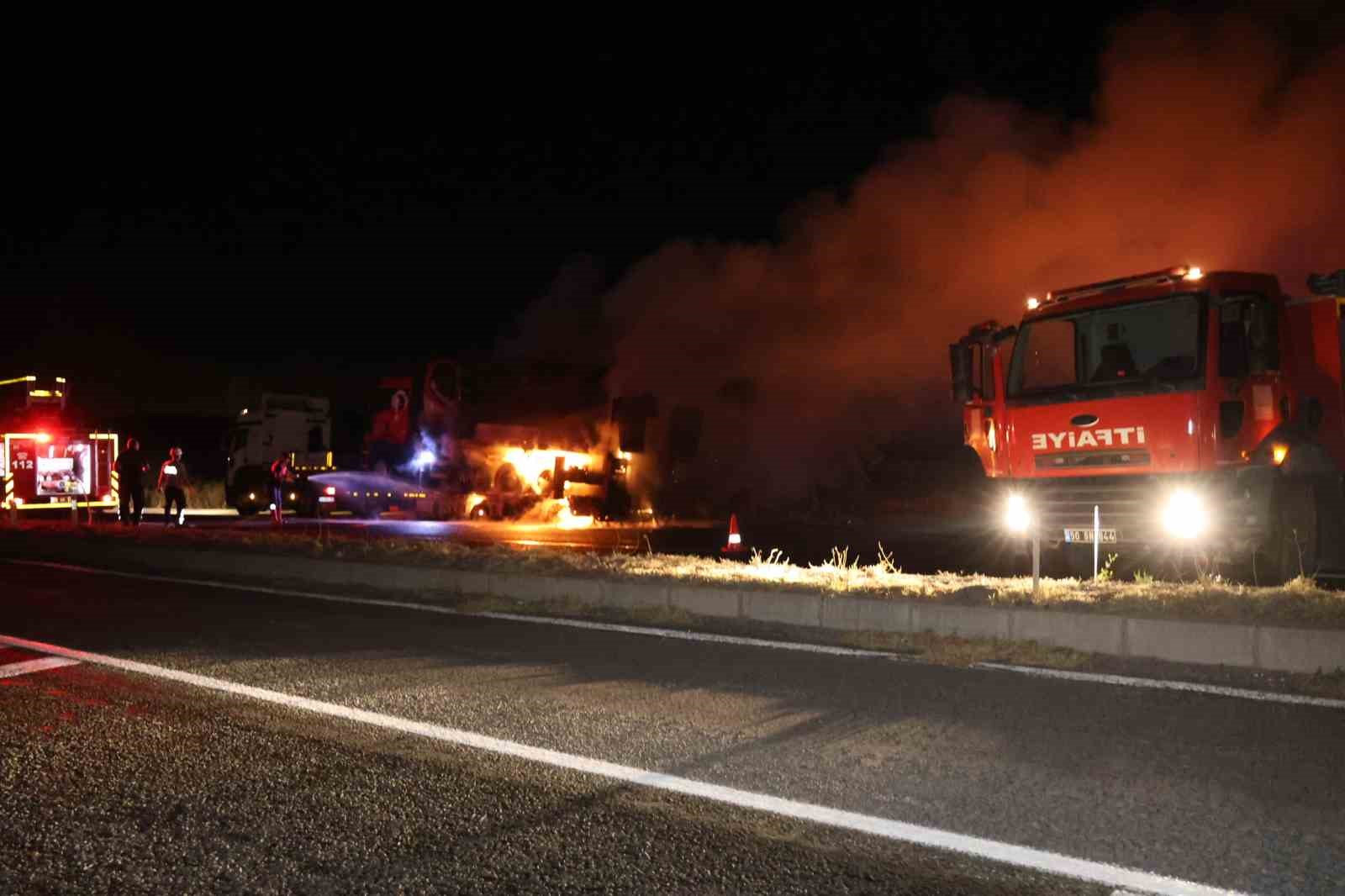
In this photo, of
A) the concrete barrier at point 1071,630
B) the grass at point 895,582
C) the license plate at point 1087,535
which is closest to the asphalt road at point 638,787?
the concrete barrier at point 1071,630

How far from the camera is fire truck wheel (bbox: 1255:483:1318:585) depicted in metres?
9.47

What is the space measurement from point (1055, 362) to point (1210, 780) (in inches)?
267

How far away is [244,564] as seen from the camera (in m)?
13.0

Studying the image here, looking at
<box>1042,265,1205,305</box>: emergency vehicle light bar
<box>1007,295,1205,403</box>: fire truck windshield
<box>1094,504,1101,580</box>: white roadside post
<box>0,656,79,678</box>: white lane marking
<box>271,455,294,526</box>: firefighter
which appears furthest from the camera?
<box>271,455,294,526</box>: firefighter

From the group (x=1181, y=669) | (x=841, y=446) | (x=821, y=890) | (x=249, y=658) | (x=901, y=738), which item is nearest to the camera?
(x=821, y=890)

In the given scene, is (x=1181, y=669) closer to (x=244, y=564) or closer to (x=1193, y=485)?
(x=1193, y=485)

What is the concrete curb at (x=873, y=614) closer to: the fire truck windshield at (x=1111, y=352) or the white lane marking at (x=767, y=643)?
the white lane marking at (x=767, y=643)

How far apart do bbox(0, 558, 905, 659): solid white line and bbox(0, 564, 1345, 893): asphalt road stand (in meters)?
0.25

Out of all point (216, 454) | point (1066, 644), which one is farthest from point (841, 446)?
point (216, 454)

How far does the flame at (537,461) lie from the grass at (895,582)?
7113mm

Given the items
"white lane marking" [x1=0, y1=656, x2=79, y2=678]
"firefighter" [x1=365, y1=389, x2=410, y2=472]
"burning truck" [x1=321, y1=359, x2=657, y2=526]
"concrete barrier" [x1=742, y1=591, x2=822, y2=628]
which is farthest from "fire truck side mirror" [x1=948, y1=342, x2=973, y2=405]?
"firefighter" [x1=365, y1=389, x2=410, y2=472]

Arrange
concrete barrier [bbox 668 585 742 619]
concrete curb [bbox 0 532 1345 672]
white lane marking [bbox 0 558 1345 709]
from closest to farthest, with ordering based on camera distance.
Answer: white lane marking [bbox 0 558 1345 709] < concrete curb [bbox 0 532 1345 672] < concrete barrier [bbox 668 585 742 619]

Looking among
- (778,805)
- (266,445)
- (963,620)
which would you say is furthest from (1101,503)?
(266,445)

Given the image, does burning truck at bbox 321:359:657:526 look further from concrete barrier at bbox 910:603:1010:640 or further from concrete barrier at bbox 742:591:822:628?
concrete barrier at bbox 910:603:1010:640
